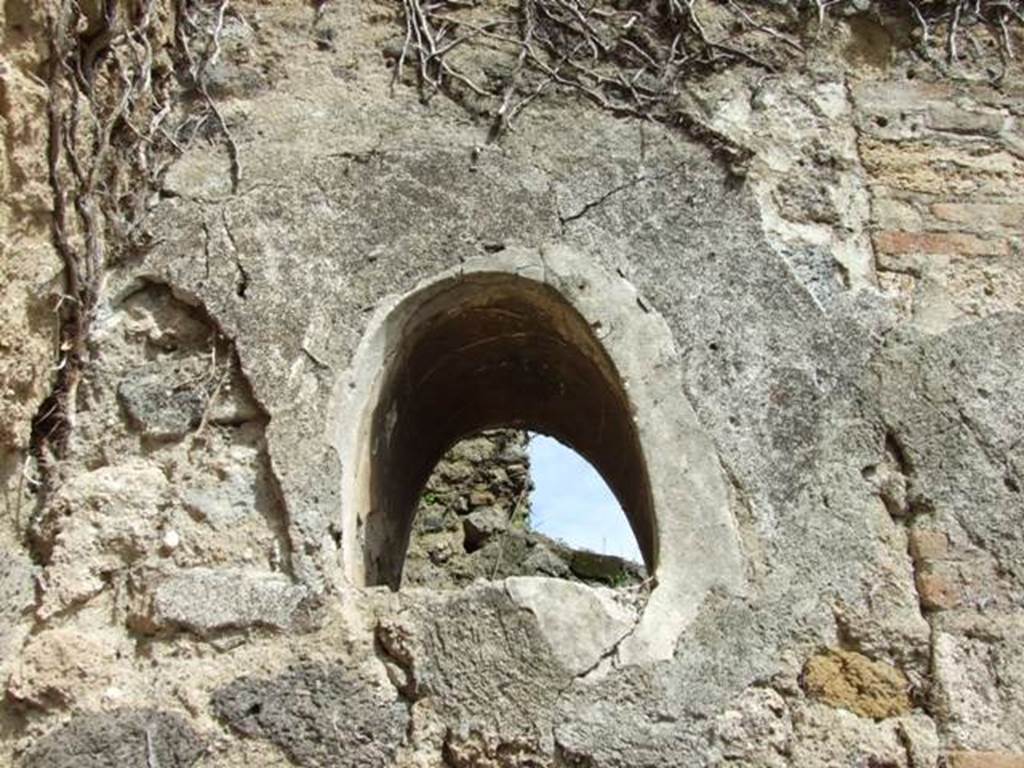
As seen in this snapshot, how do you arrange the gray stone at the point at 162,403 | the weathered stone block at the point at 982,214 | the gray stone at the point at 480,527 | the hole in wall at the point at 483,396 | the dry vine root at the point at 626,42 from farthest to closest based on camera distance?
the gray stone at the point at 480,527
the dry vine root at the point at 626,42
the weathered stone block at the point at 982,214
the hole in wall at the point at 483,396
the gray stone at the point at 162,403

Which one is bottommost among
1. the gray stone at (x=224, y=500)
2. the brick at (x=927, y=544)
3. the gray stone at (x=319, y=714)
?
the gray stone at (x=319, y=714)

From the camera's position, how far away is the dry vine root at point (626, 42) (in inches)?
113

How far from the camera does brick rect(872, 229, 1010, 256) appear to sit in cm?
271

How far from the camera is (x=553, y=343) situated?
294cm

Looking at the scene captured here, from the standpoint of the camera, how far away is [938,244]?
107 inches

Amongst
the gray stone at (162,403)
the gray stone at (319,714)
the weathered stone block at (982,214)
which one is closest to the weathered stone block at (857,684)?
the gray stone at (319,714)

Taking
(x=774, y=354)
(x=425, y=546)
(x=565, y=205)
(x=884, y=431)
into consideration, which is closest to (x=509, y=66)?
(x=565, y=205)

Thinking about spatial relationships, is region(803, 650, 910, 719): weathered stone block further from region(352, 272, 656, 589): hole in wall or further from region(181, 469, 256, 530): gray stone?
region(181, 469, 256, 530): gray stone

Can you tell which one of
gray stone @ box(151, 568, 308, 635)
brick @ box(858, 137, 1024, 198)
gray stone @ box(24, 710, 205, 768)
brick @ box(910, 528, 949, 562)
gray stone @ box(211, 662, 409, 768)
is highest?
brick @ box(858, 137, 1024, 198)

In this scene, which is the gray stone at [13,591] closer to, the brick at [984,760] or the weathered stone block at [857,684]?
the weathered stone block at [857,684]

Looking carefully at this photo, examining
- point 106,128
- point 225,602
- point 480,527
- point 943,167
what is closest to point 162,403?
point 225,602

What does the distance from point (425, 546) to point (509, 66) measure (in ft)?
9.99

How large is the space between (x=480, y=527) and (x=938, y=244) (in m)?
3.24

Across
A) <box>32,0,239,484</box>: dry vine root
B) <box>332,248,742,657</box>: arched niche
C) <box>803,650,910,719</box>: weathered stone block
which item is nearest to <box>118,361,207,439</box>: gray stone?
<box>32,0,239,484</box>: dry vine root
